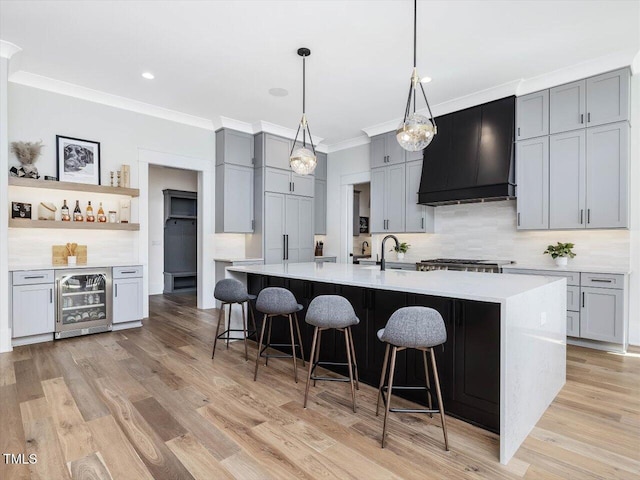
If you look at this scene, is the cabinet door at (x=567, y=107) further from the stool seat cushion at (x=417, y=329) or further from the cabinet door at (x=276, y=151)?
the cabinet door at (x=276, y=151)

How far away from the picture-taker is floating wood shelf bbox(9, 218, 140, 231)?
4.05 m

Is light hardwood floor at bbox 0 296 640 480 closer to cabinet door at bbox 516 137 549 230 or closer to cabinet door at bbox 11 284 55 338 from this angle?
cabinet door at bbox 11 284 55 338

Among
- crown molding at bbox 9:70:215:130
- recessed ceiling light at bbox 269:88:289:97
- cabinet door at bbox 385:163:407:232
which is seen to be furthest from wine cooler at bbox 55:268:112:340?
cabinet door at bbox 385:163:407:232

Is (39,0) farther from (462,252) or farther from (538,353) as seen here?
(462,252)

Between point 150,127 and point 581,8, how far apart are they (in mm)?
5454

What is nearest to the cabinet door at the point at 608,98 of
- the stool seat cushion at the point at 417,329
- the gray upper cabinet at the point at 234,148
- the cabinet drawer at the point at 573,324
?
the cabinet drawer at the point at 573,324

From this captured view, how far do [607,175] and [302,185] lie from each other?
182 inches

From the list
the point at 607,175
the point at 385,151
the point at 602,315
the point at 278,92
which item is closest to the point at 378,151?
the point at 385,151

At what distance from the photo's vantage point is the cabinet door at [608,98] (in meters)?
3.76

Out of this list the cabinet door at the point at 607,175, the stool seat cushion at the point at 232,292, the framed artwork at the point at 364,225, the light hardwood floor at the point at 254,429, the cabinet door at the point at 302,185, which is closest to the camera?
the light hardwood floor at the point at 254,429

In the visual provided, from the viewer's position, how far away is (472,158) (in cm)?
480

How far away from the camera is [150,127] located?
535 centimetres

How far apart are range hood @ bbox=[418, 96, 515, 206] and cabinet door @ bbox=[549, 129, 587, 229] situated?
0.45 metres

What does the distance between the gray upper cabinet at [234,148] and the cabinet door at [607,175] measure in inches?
194
